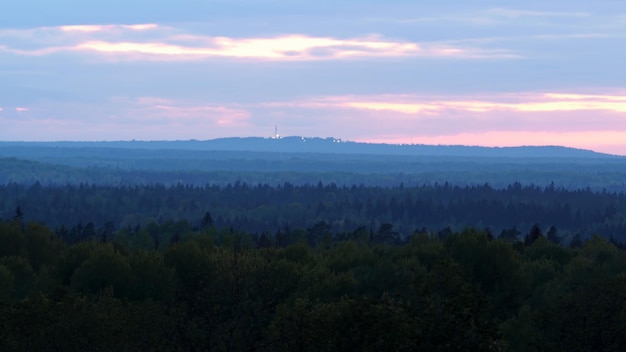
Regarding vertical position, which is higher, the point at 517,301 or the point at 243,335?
the point at 243,335

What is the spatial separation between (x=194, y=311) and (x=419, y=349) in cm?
1085

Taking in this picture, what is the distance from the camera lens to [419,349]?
38.6 meters

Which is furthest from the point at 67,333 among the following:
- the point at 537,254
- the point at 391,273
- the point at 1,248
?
the point at 537,254

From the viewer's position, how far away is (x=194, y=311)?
4553 centimetres

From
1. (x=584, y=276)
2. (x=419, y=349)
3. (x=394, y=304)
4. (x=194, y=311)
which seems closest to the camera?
(x=419, y=349)

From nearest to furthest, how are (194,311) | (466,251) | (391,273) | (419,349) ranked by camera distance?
(419,349), (194,311), (391,273), (466,251)

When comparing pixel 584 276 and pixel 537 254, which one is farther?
pixel 537 254

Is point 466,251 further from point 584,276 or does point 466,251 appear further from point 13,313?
point 13,313

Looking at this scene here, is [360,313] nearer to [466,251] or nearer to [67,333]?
[67,333]

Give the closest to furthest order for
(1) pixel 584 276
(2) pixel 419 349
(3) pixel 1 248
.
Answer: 1. (2) pixel 419 349
2. (1) pixel 584 276
3. (3) pixel 1 248

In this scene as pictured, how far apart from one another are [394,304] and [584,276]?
4330 cm

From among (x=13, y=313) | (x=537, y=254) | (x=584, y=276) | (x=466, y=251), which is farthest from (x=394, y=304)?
(x=537, y=254)

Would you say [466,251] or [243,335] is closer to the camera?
[243,335]

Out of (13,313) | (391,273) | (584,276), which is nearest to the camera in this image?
(13,313)
